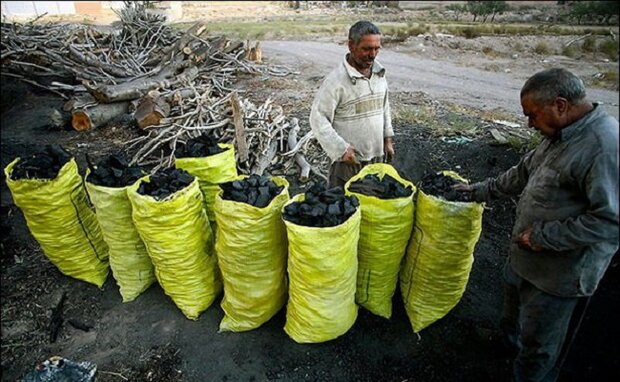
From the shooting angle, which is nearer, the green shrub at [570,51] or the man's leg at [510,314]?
the man's leg at [510,314]

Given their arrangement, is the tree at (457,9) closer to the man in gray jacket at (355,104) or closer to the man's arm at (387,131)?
the man's arm at (387,131)

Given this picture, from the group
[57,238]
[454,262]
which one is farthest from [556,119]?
[57,238]

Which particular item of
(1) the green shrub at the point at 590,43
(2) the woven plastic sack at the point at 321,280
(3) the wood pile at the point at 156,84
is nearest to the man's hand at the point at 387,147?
(2) the woven plastic sack at the point at 321,280

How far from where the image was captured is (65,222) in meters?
2.94

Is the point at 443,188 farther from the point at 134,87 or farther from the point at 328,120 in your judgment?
the point at 134,87

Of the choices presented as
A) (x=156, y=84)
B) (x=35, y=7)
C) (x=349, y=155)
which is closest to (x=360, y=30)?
(x=349, y=155)

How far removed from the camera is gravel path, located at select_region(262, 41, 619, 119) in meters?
7.80

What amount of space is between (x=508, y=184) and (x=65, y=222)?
316 cm

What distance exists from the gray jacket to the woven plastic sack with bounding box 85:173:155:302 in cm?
251

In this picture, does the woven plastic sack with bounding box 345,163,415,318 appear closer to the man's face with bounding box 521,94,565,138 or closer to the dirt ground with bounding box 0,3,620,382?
the dirt ground with bounding box 0,3,620,382

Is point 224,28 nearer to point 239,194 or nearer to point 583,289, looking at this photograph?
point 239,194

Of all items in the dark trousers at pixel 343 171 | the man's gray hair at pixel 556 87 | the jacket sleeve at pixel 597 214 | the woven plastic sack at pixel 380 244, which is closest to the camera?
the jacket sleeve at pixel 597 214

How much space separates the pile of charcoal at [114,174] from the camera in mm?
2738

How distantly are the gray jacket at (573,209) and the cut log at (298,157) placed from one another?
3141 millimetres
